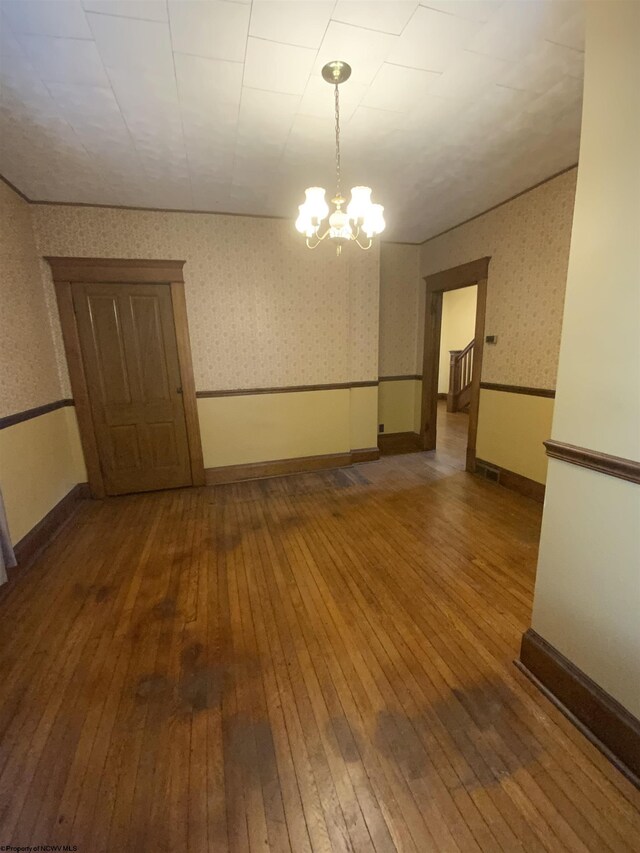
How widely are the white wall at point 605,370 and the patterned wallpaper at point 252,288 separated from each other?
2934 millimetres

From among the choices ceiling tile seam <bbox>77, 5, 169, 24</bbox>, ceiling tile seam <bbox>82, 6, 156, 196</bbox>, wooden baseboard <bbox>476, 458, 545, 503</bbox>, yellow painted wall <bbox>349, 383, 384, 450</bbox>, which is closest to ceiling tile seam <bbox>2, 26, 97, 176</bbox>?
ceiling tile seam <bbox>82, 6, 156, 196</bbox>

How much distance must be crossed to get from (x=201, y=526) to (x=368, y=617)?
166cm

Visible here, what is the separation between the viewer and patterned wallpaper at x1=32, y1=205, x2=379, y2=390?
10.8ft

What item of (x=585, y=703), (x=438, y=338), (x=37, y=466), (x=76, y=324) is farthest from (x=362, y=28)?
(x=438, y=338)

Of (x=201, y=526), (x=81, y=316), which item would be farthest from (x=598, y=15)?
(x=81, y=316)

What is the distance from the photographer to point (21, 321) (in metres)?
2.79

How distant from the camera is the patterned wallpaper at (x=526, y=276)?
294cm

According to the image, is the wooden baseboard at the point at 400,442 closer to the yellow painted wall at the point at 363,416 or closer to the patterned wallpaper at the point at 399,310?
the yellow painted wall at the point at 363,416

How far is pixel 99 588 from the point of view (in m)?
2.26

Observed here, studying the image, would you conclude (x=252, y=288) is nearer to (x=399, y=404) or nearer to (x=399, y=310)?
(x=399, y=310)

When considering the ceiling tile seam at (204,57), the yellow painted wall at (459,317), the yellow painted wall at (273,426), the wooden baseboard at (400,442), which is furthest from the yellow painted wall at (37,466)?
the yellow painted wall at (459,317)

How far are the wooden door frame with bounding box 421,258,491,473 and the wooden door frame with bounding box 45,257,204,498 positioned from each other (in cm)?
299

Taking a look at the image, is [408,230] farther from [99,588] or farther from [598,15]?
[99,588]

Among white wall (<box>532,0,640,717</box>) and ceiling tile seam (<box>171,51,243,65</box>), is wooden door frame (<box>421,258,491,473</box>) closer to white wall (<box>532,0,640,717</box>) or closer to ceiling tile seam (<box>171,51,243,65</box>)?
white wall (<box>532,0,640,717</box>)
